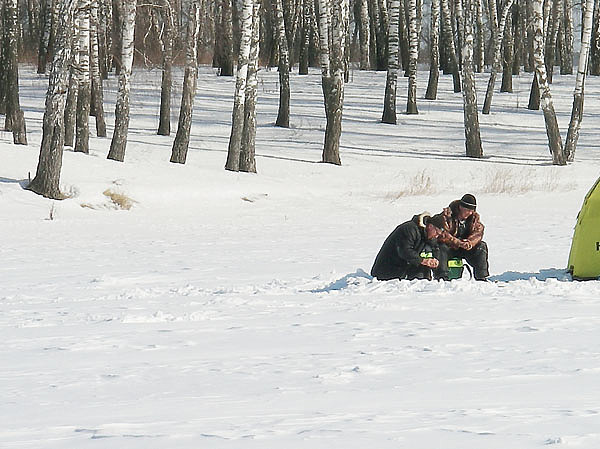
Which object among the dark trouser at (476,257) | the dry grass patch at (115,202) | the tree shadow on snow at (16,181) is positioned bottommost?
the dry grass patch at (115,202)

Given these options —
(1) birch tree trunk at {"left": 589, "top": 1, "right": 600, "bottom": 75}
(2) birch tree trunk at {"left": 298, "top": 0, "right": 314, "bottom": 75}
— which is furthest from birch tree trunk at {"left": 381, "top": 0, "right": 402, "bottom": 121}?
(1) birch tree trunk at {"left": 589, "top": 1, "right": 600, "bottom": 75}

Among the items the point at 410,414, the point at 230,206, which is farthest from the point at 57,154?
the point at 410,414

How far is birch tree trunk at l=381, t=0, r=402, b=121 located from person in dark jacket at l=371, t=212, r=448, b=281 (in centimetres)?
2034

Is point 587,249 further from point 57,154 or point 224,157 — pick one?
point 224,157

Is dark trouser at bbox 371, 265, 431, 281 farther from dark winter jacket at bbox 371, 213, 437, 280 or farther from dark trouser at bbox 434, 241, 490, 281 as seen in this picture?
dark trouser at bbox 434, 241, 490, 281

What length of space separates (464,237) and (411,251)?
864 millimetres

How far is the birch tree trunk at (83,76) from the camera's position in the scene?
769 inches

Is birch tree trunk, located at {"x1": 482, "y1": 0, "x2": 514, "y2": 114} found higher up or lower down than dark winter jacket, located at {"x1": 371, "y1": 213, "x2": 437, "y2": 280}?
higher up

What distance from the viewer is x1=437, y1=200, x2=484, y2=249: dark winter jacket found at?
10508 mm

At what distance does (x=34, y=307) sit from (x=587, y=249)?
552cm

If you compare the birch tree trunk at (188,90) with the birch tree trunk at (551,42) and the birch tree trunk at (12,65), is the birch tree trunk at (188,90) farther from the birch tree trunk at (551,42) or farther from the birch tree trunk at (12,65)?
the birch tree trunk at (551,42)

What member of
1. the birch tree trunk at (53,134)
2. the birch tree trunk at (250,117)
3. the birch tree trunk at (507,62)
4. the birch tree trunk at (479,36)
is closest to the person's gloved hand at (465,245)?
the birch tree trunk at (53,134)

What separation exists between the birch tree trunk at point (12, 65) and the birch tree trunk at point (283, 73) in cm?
940

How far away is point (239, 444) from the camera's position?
4352mm
